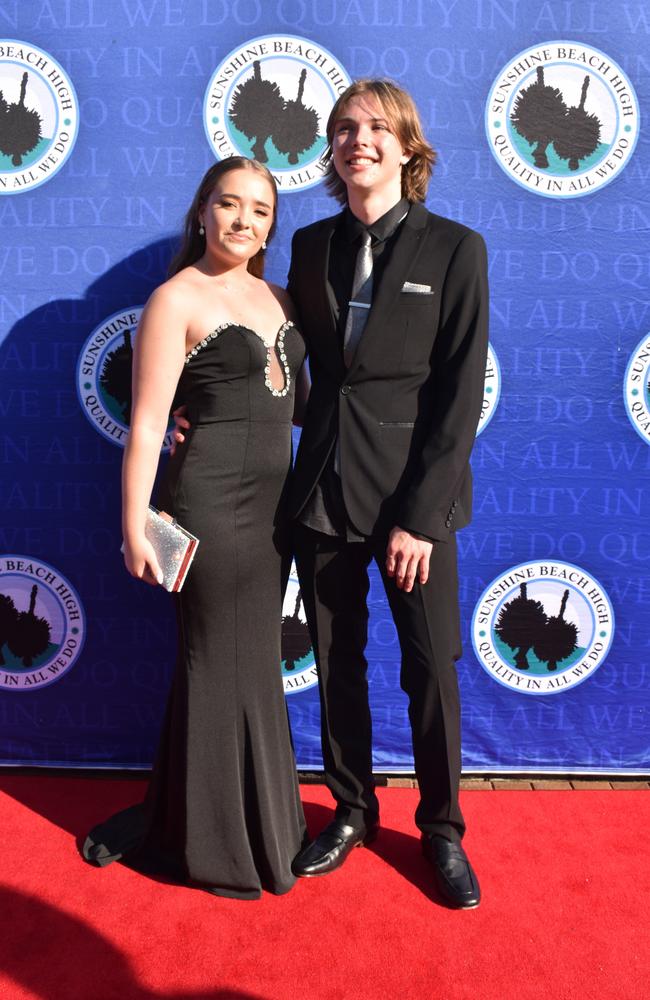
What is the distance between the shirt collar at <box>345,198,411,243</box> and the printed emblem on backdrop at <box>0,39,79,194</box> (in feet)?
3.47

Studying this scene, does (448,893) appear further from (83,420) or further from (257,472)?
(83,420)

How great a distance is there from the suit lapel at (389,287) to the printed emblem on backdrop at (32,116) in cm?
120

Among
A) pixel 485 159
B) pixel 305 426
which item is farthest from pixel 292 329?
pixel 485 159

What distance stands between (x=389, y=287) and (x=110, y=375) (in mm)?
1076

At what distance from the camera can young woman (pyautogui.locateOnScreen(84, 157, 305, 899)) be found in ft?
6.02

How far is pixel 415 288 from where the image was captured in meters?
1.82

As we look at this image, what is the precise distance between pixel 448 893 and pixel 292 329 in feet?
4.76

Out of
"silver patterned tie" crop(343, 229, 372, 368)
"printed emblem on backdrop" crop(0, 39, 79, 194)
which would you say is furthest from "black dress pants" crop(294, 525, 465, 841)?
"printed emblem on backdrop" crop(0, 39, 79, 194)

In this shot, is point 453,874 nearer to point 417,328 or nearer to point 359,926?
point 359,926

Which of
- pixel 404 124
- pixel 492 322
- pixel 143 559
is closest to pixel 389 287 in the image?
pixel 404 124

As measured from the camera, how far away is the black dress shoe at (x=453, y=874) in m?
1.96

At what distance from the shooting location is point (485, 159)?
7.73ft

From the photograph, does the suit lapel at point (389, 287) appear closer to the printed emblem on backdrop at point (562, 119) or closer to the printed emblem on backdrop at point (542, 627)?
the printed emblem on backdrop at point (562, 119)

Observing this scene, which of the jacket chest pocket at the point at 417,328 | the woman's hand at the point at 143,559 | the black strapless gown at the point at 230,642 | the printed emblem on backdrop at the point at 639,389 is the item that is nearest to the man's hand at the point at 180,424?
the black strapless gown at the point at 230,642
